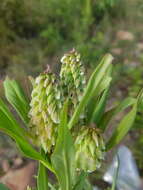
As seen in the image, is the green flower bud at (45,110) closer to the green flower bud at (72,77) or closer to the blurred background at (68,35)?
the green flower bud at (72,77)

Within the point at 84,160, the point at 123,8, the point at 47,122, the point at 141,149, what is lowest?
the point at 141,149

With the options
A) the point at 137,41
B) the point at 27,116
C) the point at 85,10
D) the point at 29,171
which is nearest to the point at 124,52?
the point at 137,41

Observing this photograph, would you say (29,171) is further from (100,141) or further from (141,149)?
(100,141)

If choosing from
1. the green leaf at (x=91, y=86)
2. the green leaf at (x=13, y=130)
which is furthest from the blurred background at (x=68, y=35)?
the green leaf at (x=13, y=130)

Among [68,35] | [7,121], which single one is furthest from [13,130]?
[68,35]

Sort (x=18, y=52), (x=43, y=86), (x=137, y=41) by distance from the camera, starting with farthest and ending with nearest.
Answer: (x=137, y=41) → (x=18, y=52) → (x=43, y=86)

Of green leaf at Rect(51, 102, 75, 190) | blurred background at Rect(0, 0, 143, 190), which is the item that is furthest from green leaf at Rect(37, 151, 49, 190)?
blurred background at Rect(0, 0, 143, 190)

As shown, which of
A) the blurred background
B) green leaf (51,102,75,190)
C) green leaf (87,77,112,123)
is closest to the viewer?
green leaf (51,102,75,190)

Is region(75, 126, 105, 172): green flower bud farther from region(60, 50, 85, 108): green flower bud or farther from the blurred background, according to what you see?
the blurred background
